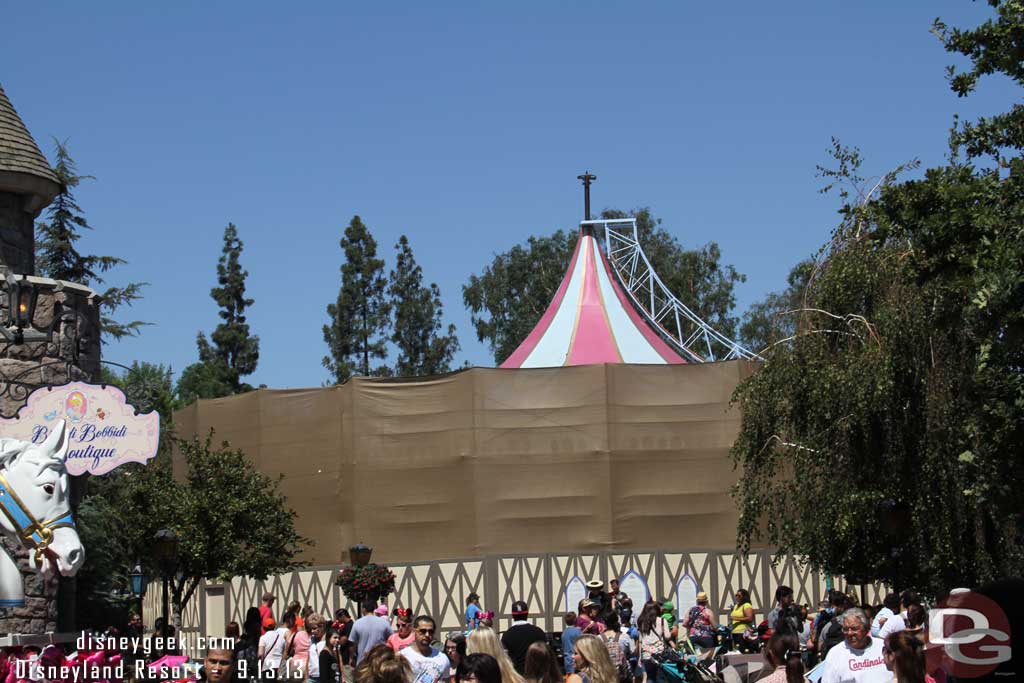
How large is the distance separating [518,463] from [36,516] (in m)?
18.3

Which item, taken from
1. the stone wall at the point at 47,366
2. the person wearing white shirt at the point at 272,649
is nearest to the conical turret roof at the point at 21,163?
the stone wall at the point at 47,366

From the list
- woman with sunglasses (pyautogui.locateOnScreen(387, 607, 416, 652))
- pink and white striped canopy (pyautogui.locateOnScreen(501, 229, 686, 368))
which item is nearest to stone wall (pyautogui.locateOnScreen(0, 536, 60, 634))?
woman with sunglasses (pyautogui.locateOnScreen(387, 607, 416, 652))

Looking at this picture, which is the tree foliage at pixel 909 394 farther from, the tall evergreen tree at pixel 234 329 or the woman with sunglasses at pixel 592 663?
the tall evergreen tree at pixel 234 329

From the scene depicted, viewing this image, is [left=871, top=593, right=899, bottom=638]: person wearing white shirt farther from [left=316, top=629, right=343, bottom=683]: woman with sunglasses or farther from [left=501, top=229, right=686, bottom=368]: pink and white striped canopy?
[left=501, top=229, right=686, bottom=368]: pink and white striped canopy

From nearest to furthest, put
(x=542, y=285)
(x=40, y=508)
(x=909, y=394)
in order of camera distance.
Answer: (x=40, y=508) < (x=909, y=394) < (x=542, y=285)

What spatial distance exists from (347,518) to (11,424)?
48.3 ft

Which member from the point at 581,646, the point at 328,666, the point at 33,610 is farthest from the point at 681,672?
the point at 33,610

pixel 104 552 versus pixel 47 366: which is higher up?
pixel 47 366

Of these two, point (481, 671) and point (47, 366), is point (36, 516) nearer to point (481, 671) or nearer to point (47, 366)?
point (481, 671)

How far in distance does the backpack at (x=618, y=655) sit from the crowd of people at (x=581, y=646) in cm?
1

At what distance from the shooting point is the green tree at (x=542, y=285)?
4906 cm

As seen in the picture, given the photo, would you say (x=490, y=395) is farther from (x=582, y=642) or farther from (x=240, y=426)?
(x=582, y=642)

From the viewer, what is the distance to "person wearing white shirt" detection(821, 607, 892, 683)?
778cm

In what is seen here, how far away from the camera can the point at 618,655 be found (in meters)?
11.6
